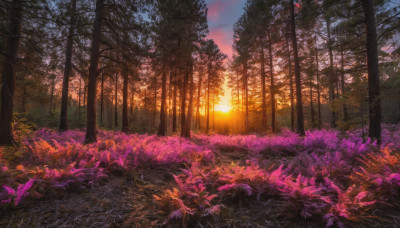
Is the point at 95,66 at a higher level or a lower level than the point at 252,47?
lower

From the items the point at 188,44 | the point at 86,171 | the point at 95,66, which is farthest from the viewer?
the point at 188,44

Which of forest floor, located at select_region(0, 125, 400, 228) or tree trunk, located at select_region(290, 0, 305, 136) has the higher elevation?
tree trunk, located at select_region(290, 0, 305, 136)

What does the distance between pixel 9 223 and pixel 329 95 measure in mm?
25785

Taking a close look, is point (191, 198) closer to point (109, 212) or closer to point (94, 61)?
point (109, 212)

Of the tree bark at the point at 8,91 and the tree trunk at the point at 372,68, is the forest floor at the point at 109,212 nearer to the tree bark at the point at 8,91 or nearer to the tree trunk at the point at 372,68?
the tree bark at the point at 8,91

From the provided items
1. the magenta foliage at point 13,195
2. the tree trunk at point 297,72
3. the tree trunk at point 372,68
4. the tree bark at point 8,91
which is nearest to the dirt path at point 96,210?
the magenta foliage at point 13,195

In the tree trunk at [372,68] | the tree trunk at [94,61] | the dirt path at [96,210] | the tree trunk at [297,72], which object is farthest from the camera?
the tree trunk at [297,72]

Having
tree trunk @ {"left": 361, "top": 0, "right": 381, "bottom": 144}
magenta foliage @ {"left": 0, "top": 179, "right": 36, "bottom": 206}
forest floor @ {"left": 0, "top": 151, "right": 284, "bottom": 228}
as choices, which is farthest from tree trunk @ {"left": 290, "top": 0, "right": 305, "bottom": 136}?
magenta foliage @ {"left": 0, "top": 179, "right": 36, "bottom": 206}

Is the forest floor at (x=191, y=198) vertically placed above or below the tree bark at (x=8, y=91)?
below

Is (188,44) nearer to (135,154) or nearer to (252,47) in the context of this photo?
(252,47)

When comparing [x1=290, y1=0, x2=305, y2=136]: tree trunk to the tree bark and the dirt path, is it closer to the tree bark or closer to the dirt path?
the dirt path

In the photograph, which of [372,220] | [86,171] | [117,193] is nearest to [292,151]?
[372,220]

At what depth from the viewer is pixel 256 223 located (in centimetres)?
238

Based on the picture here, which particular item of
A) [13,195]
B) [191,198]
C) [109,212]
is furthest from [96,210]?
[191,198]
